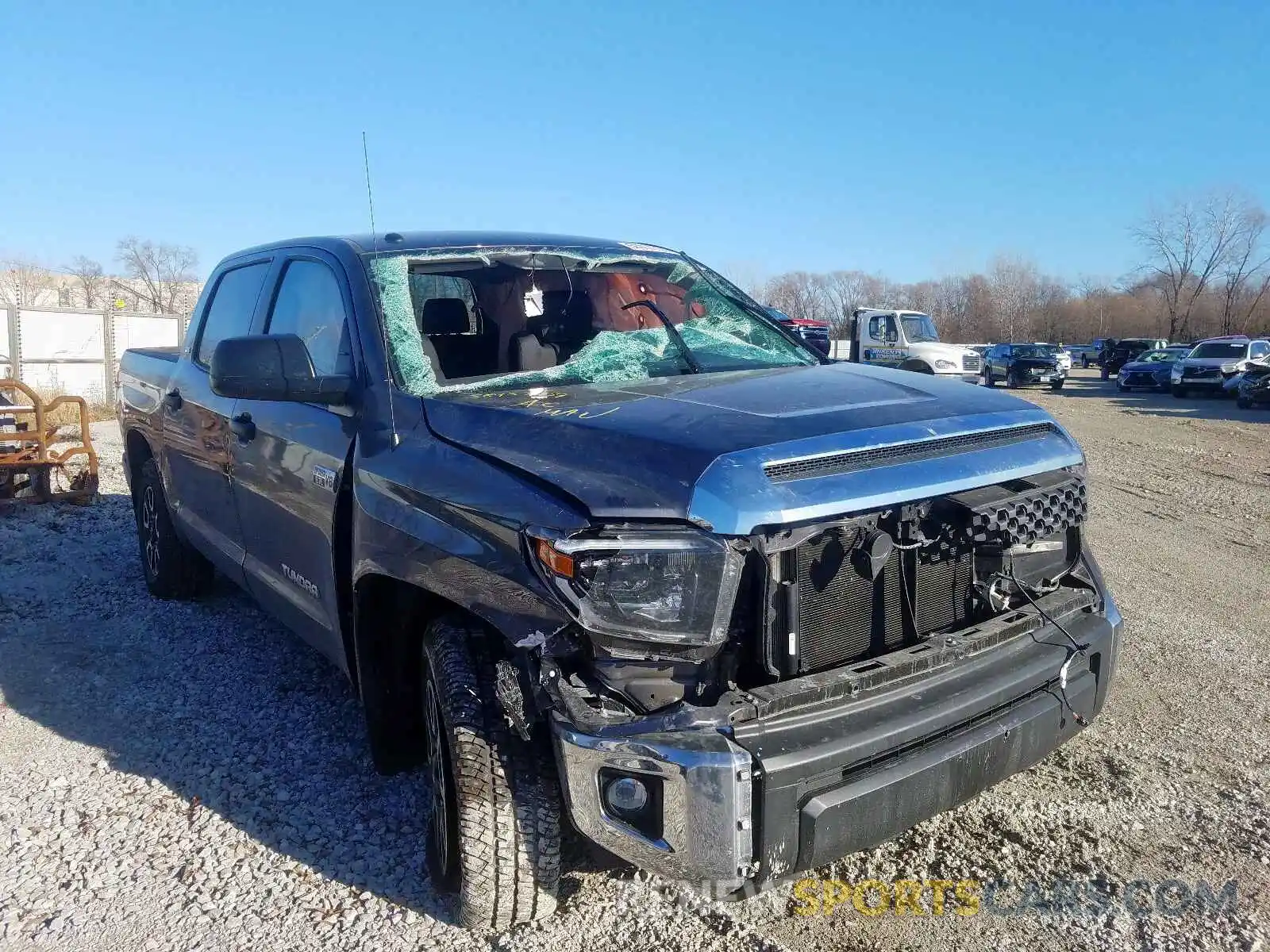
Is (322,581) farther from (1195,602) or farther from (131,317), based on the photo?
(131,317)

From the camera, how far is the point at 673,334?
3.50 m

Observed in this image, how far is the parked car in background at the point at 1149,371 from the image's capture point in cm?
3189

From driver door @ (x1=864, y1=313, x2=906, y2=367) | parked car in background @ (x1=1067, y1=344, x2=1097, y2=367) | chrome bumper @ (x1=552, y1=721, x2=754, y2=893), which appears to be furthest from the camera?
parked car in background @ (x1=1067, y1=344, x2=1097, y2=367)

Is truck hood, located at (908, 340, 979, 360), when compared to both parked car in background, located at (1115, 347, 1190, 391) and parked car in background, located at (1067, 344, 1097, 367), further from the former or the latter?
parked car in background, located at (1067, 344, 1097, 367)

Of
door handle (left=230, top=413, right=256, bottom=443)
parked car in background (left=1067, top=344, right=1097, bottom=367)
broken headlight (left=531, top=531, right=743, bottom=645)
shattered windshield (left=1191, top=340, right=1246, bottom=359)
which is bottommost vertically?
parked car in background (left=1067, top=344, right=1097, bottom=367)

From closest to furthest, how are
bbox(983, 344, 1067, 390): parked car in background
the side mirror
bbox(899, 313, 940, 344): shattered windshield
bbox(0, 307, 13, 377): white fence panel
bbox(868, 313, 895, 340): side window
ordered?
the side mirror, bbox(0, 307, 13, 377): white fence panel, bbox(868, 313, 895, 340): side window, bbox(899, 313, 940, 344): shattered windshield, bbox(983, 344, 1067, 390): parked car in background

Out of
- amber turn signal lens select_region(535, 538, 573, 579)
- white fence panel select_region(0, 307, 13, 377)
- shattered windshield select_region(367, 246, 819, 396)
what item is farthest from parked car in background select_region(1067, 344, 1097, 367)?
amber turn signal lens select_region(535, 538, 573, 579)

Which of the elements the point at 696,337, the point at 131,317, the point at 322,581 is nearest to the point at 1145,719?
the point at 696,337

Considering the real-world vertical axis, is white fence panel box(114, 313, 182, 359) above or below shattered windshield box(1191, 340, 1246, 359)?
above

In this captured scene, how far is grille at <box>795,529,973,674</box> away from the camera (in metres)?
2.27

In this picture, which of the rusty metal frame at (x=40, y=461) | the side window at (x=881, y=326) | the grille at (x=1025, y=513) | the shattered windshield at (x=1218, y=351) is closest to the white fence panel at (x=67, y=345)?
the rusty metal frame at (x=40, y=461)

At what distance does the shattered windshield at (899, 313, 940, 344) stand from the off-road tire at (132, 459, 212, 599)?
18.2 metres

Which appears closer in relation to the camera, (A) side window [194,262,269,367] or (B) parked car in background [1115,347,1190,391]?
(A) side window [194,262,269,367]

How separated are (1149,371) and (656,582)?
34.8 meters
